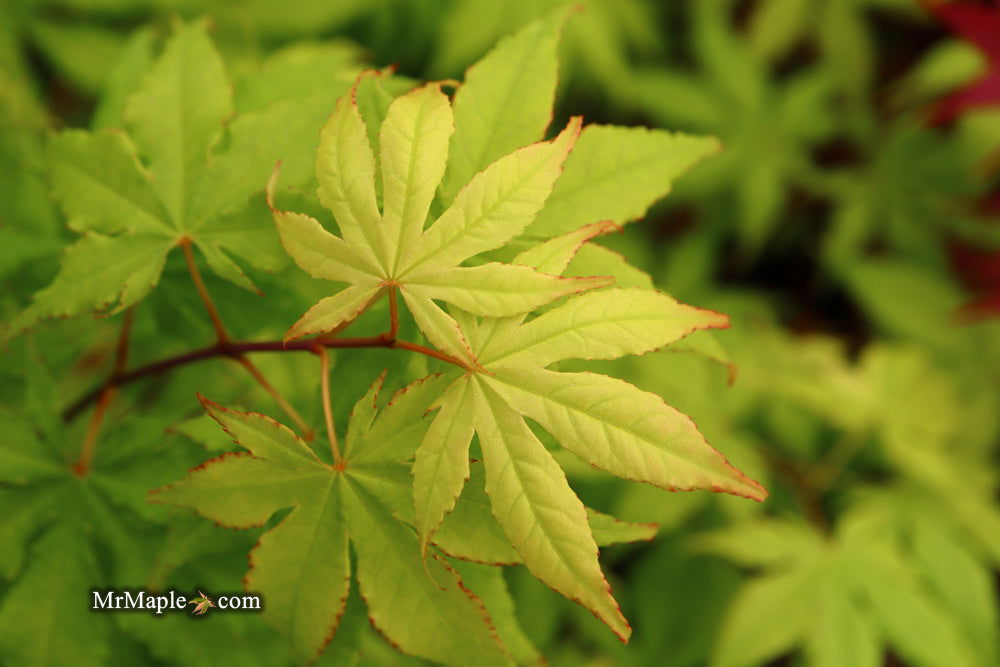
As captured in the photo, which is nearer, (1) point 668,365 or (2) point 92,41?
(1) point 668,365

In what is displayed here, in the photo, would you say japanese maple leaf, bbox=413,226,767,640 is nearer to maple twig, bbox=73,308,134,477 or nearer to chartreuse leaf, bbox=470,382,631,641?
chartreuse leaf, bbox=470,382,631,641

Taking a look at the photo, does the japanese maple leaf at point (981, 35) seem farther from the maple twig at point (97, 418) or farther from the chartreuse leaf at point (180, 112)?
the maple twig at point (97, 418)

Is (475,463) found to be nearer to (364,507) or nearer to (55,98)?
(364,507)

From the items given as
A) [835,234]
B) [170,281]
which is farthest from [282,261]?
[835,234]

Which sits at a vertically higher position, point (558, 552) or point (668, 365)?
point (558, 552)

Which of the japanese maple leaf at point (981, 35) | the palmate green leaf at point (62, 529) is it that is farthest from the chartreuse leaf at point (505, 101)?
the japanese maple leaf at point (981, 35)

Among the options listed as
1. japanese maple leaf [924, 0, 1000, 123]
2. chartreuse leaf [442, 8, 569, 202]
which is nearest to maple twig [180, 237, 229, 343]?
chartreuse leaf [442, 8, 569, 202]

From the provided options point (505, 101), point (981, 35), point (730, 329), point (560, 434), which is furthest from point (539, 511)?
point (981, 35)
